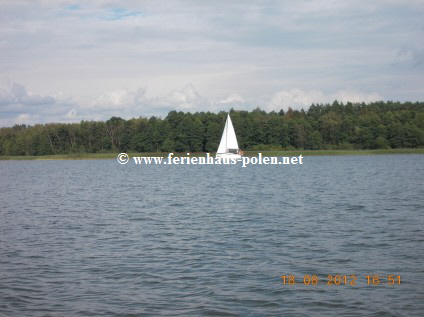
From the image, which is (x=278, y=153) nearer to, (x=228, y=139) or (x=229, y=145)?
(x=229, y=145)

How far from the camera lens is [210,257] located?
16.6 metres

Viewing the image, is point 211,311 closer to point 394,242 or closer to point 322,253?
point 322,253

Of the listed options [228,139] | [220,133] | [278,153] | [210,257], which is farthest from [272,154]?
[210,257]

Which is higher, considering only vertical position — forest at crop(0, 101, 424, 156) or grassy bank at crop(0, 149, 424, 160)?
forest at crop(0, 101, 424, 156)

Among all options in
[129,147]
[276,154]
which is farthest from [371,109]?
[129,147]

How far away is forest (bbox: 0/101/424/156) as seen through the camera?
143000 millimetres

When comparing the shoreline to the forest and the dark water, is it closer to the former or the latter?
the forest

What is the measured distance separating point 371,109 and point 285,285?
17159cm

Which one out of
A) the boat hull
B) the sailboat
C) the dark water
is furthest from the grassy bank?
the dark water
